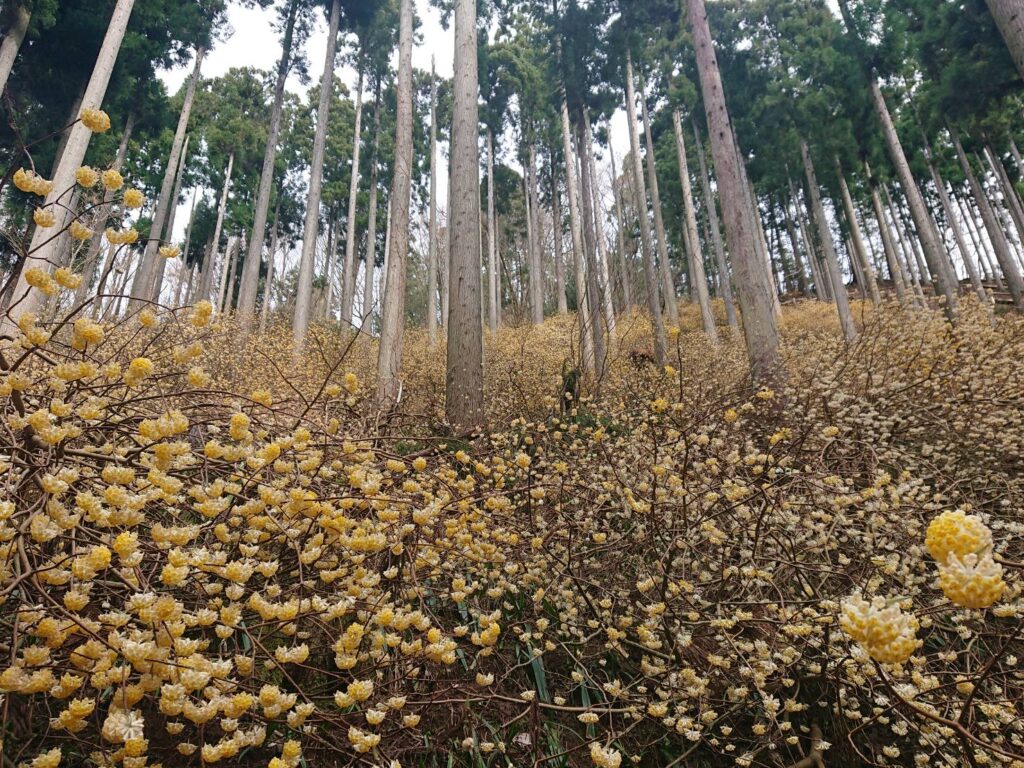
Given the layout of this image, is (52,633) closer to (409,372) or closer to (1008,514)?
(1008,514)

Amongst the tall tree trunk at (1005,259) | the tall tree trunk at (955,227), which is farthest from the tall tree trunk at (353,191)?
the tall tree trunk at (955,227)

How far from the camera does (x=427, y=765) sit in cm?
160

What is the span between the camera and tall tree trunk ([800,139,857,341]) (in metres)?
10.7

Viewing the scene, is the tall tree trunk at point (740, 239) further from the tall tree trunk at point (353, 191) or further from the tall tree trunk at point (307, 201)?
the tall tree trunk at point (353, 191)

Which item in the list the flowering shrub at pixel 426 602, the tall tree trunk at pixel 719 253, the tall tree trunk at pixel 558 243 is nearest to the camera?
the flowering shrub at pixel 426 602

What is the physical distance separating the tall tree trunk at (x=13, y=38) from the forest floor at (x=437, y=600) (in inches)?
356

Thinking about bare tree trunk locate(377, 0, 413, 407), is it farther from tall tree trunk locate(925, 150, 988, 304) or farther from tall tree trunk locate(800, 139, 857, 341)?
tall tree trunk locate(925, 150, 988, 304)

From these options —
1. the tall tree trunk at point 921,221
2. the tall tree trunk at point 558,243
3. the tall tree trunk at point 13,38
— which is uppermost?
the tall tree trunk at point 558,243

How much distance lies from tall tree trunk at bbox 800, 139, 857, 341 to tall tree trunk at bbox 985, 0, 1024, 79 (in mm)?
5965

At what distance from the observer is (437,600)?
92.1 inches

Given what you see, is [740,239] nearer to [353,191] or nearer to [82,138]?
[82,138]

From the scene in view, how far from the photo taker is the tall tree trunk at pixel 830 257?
10.7 m

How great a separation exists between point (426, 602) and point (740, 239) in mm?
5199

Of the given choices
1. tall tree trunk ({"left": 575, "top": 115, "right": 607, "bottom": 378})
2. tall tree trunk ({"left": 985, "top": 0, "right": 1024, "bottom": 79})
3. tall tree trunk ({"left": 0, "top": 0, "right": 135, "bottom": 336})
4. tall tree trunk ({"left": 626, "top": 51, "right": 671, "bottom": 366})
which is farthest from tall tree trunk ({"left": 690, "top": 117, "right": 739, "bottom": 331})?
tall tree trunk ({"left": 0, "top": 0, "right": 135, "bottom": 336})
